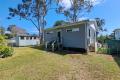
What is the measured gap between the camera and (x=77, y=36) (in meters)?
21.5

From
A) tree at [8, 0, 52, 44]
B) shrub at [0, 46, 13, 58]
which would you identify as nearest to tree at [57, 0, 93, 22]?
tree at [8, 0, 52, 44]

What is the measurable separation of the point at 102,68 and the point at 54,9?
28.7 metres

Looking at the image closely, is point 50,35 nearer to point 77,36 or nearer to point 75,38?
point 75,38

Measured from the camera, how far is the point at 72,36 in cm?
2245

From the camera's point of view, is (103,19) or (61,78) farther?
(103,19)

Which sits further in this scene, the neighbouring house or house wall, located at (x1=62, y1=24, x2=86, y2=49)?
house wall, located at (x1=62, y1=24, x2=86, y2=49)

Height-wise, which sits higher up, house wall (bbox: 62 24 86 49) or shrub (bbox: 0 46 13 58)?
house wall (bbox: 62 24 86 49)

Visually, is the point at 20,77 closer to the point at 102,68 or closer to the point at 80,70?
the point at 80,70

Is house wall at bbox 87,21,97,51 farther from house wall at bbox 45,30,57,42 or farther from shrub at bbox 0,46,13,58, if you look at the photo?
shrub at bbox 0,46,13,58

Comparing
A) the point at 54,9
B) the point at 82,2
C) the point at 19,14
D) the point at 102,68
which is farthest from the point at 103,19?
the point at 102,68

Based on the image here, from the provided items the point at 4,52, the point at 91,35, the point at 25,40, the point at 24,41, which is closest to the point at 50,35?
the point at 91,35

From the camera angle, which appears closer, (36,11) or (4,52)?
(4,52)

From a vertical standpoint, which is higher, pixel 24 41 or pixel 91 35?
pixel 91 35

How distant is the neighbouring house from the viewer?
66.6ft
